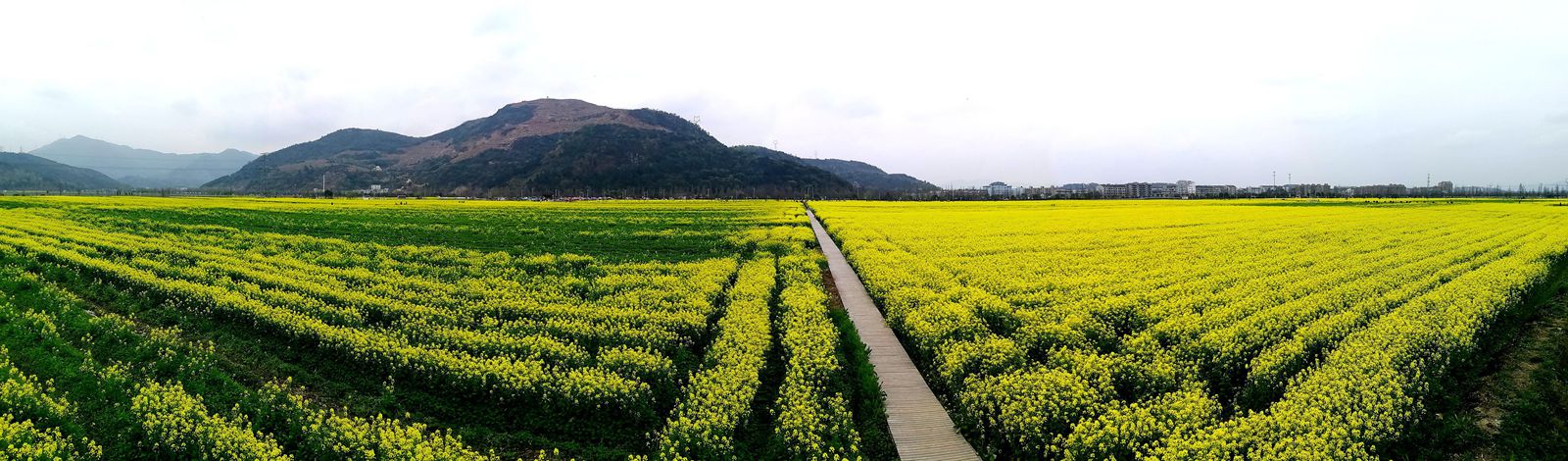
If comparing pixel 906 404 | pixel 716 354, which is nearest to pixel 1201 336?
pixel 906 404

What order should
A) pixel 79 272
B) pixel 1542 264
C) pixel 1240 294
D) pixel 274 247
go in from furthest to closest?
pixel 274 247 → pixel 1542 264 → pixel 79 272 → pixel 1240 294

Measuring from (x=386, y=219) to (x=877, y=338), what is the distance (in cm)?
4234

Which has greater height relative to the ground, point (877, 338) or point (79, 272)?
point (79, 272)

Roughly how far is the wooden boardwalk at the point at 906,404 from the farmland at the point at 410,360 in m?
0.59

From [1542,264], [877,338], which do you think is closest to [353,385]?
[877,338]

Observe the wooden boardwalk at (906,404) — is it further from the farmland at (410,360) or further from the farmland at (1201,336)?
the farmland at (410,360)

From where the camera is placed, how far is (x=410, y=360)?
1206 cm

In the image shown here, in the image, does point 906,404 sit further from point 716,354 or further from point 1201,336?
point 1201,336

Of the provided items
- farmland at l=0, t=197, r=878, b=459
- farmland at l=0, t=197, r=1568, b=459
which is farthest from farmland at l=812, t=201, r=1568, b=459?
farmland at l=0, t=197, r=878, b=459

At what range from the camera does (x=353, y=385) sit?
11484 mm

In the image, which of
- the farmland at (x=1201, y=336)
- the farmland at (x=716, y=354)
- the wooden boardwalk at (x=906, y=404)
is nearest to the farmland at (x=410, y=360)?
the farmland at (x=716, y=354)

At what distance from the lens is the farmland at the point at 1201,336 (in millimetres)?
9391

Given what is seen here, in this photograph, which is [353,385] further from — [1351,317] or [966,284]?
[1351,317]

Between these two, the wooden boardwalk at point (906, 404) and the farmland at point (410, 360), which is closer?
the farmland at point (410, 360)
